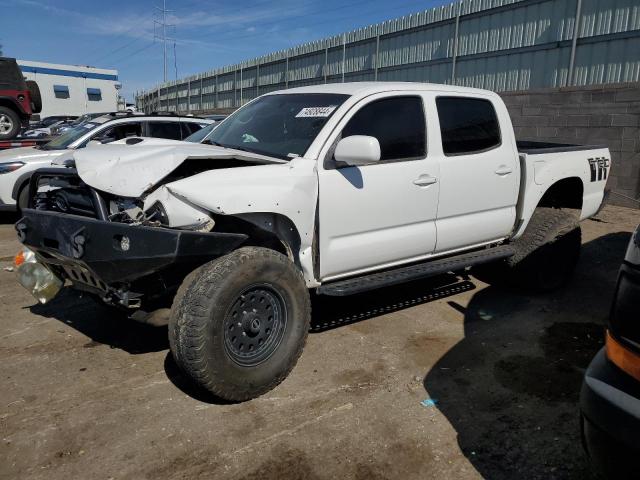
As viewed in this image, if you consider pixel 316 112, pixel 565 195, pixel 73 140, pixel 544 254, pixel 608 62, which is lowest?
pixel 544 254

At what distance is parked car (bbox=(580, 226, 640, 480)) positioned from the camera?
177 centimetres

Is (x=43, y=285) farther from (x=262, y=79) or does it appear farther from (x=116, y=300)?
(x=262, y=79)

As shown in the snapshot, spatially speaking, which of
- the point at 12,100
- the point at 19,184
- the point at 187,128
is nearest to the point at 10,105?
the point at 12,100

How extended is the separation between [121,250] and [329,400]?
4.99ft

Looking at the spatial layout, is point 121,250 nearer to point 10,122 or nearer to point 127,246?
point 127,246

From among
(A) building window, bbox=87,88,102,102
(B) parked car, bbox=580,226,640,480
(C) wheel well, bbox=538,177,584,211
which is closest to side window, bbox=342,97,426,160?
(C) wheel well, bbox=538,177,584,211

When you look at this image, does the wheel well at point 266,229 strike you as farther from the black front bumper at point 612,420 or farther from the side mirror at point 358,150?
the black front bumper at point 612,420

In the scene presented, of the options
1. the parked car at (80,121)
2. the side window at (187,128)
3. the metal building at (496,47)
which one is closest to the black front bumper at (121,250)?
the side window at (187,128)

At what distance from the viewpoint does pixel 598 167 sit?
5.36 m

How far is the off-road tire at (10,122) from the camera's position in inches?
495

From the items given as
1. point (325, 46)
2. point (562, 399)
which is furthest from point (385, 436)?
point (325, 46)

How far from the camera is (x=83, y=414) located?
3043 millimetres

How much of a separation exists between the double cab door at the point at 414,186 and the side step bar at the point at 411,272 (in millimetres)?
81

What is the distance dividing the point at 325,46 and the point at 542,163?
13.4 meters
